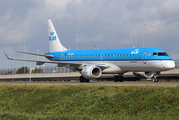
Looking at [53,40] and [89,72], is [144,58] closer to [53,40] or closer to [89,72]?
[89,72]

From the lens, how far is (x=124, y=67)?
36250 mm

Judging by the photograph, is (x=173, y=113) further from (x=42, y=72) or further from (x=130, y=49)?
(x=42, y=72)

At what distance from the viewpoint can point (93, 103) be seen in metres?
20.4

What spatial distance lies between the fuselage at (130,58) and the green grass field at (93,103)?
12359 millimetres

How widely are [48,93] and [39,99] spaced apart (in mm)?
983

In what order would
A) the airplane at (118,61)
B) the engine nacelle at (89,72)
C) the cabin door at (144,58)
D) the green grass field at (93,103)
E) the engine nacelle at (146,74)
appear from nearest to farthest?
the green grass field at (93,103) → the airplane at (118,61) → the cabin door at (144,58) → the engine nacelle at (146,74) → the engine nacelle at (89,72)

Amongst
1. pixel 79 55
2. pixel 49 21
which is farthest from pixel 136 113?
pixel 49 21

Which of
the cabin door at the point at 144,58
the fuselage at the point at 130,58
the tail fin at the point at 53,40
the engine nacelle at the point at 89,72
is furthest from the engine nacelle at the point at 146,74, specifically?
the tail fin at the point at 53,40

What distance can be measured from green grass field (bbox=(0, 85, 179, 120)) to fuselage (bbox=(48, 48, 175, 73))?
40.5 feet

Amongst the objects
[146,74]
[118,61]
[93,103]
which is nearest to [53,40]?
[118,61]

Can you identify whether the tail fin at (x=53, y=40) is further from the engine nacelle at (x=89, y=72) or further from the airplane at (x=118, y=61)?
the engine nacelle at (x=89, y=72)

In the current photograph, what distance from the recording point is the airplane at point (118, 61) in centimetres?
3378

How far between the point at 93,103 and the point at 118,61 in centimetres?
1681

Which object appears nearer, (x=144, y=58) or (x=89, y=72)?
(x=144, y=58)
